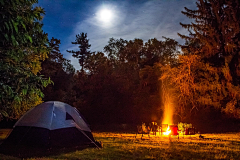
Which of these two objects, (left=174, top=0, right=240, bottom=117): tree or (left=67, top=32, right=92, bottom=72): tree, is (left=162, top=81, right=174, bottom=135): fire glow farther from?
(left=67, top=32, right=92, bottom=72): tree

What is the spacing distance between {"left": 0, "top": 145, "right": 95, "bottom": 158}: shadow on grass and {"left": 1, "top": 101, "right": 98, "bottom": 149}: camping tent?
0.79 ft

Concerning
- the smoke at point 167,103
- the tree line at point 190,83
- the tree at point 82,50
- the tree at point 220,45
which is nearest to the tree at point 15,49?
the tree line at point 190,83

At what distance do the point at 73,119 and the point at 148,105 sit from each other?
54.3ft

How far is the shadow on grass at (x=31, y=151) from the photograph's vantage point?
8.11 metres

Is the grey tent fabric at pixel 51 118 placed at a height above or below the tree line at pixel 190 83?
below

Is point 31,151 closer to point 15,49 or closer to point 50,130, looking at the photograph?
point 50,130

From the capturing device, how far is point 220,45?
22.4 meters

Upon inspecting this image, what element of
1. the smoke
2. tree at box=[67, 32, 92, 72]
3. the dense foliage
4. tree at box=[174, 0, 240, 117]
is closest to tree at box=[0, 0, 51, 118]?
the dense foliage

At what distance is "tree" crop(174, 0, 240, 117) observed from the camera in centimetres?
2059

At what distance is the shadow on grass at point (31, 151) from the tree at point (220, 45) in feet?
52.1

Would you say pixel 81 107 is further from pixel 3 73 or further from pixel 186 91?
pixel 3 73

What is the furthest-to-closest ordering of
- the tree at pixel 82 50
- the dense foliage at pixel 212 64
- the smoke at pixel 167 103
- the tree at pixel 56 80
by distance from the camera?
the tree at pixel 82 50
the tree at pixel 56 80
the smoke at pixel 167 103
the dense foliage at pixel 212 64

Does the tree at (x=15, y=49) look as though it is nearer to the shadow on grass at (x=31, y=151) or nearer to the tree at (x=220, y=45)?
the shadow on grass at (x=31, y=151)

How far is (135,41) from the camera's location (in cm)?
3741
